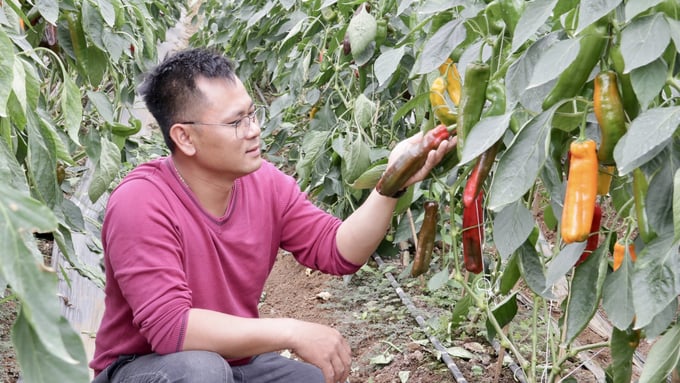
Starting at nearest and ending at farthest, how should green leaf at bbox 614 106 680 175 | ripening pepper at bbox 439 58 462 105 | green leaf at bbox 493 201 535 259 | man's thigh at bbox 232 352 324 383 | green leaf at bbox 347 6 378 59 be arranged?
1. green leaf at bbox 614 106 680 175
2. green leaf at bbox 493 201 535 259
3. ripening pepper at bbox 439 58 462 105
4. man's thigh at bbox 232 352 324 383
5. green leaf at bbox 347 6 378 59

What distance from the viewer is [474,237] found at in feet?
6.05

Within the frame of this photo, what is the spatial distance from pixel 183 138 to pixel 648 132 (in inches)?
46.6

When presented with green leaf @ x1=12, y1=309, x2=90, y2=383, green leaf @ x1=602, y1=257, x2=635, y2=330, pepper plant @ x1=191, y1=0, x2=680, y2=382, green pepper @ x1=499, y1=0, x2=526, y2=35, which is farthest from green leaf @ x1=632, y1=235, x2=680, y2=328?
green leaf @ x1=12, y1=309, x2=90, y2=383

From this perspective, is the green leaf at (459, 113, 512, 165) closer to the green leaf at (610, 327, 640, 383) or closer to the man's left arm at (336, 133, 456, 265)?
the green leaf at (610, 327, 640, 383)

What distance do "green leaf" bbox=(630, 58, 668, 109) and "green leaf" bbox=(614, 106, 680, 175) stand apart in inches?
2.0

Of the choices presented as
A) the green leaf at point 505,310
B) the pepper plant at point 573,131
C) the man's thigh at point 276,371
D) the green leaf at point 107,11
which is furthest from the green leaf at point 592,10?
the green leaf at point 107,11

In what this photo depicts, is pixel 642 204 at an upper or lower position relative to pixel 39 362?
lower

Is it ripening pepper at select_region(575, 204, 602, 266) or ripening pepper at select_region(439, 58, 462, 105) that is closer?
ripening pepper at select_region(575, 204, 602, 266)

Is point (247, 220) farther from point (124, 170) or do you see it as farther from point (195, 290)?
point (124, 170)

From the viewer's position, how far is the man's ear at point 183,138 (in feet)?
6.64

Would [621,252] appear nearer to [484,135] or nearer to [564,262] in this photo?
[564,262]

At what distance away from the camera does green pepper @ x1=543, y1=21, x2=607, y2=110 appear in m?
1.26

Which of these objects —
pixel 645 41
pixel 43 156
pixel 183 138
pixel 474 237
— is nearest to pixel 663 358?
pixel 645 41

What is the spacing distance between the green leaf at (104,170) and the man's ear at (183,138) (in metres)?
0.55
